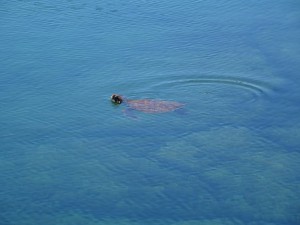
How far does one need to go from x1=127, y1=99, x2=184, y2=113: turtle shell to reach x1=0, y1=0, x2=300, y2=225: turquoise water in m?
0.21

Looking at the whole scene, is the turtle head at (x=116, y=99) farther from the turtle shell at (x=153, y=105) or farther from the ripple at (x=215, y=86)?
the ripple at (x=215, y=86)

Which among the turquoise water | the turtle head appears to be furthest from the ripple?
the turtle head

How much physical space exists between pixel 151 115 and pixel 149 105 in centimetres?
37

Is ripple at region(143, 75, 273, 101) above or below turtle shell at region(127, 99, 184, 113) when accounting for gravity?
above

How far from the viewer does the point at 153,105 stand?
38.2ft

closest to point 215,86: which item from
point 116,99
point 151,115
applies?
point 151,115

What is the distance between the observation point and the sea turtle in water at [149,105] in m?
11.5

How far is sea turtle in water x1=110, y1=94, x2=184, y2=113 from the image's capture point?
11.5 m

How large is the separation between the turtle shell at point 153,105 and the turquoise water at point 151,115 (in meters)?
0.21

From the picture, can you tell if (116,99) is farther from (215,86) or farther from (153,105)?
(215,86)

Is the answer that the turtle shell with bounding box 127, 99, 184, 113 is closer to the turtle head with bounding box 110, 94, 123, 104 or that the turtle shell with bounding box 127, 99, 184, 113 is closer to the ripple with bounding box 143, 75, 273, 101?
the turtle head with bounding box 110, 94, 123, 104

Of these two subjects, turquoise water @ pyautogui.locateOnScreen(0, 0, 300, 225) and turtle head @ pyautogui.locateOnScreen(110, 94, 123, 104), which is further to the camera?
turtle head @ pyautogui.locateOnScreen(110, 94, 123, 104)

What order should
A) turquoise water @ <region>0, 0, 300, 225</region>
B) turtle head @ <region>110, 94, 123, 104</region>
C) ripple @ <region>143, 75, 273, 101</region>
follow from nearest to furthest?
1. turquoise water @ <region>0, 0, 300, 225</region>
2. turtle head @ <region>110, 94, 123, 104</region>
3. ripple @ <region>143, 75, 273, 101</region>

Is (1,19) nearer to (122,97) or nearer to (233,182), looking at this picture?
(122,97)
